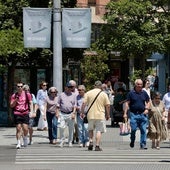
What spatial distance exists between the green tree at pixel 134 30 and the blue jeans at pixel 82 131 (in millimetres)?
10428

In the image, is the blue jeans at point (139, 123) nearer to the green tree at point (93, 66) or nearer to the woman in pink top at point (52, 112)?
the woman in pink top at point (52, 112)

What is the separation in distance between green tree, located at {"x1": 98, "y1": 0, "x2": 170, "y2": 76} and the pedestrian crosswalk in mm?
12024

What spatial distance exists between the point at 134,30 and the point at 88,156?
14588mm

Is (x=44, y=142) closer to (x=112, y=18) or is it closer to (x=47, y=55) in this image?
(x=47, y=55)

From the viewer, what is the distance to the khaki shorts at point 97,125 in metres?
17.8

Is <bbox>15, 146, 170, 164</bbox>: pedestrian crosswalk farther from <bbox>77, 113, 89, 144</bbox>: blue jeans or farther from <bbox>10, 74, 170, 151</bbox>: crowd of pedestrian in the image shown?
<bbox>77, 113, 89, 144</bbox>: blue jeans

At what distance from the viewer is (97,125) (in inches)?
701

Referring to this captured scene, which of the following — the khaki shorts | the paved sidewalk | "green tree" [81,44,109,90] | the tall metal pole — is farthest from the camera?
"green tree" [81,44,109,90]

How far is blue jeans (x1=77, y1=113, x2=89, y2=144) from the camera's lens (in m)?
19.1

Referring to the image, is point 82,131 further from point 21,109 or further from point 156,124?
point 156,124

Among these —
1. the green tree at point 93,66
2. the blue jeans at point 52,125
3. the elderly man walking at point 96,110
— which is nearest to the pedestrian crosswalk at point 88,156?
the elderly man walking at point 96,110

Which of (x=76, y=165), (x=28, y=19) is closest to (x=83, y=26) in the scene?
(x=28, y=19)

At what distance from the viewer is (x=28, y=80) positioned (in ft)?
98.1

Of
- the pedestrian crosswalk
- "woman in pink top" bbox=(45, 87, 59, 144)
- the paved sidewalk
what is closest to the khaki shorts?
the pedestrian crosswalk
